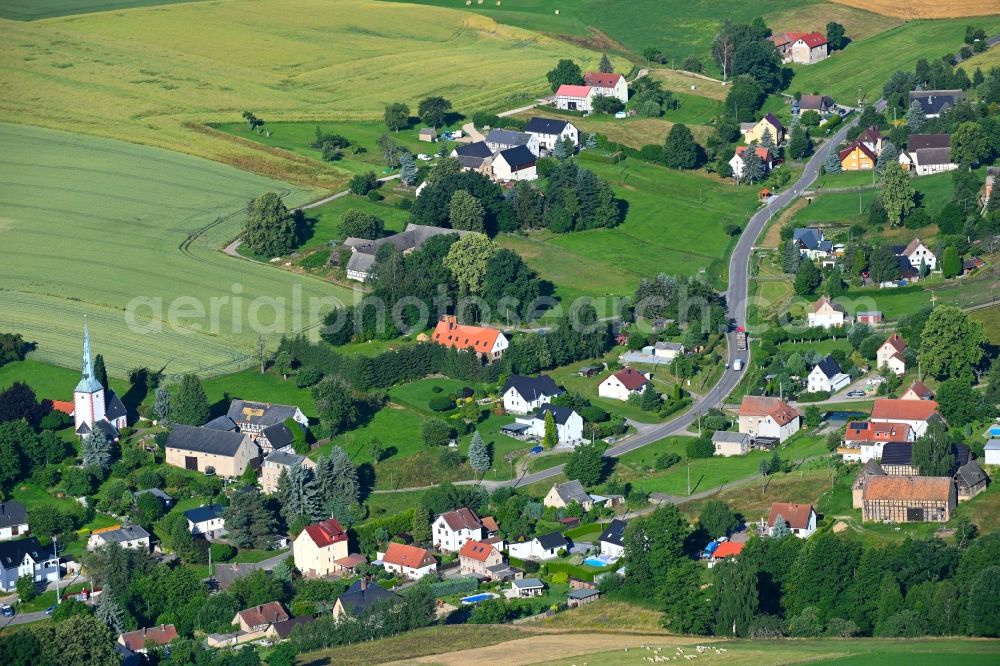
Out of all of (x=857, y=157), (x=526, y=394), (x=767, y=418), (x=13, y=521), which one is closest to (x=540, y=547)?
(x=526, y=394)

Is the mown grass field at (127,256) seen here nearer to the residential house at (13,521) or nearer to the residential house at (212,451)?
the residential house at (212,451)

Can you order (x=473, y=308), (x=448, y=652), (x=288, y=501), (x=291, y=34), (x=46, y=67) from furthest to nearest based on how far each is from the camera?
1. (x=291, y=34)
2. (x=46, y=67)
3. (x=473, y=308)
4. (x=288, y=501)
5. (x=448, y=652)

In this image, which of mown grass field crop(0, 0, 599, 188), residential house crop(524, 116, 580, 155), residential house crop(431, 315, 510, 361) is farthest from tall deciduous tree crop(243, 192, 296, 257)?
residential house crop(524, 116, 580, 155)

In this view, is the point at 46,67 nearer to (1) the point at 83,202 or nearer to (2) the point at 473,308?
(1) the point at 83,202

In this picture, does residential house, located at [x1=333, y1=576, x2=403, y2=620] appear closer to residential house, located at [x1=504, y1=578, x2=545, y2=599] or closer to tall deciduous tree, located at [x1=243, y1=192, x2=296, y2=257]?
residential house, located at [x1=504, y1=578, x2=545, y2=599]

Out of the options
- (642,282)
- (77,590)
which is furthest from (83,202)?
(77,590)

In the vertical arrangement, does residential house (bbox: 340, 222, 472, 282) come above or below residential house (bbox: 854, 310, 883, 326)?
above
